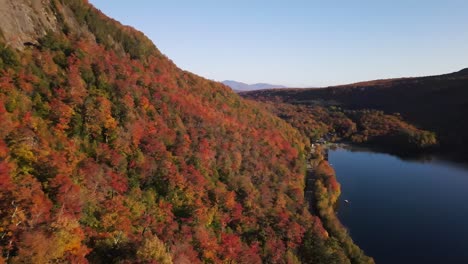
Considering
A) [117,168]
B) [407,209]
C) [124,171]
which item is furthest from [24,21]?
[407,209]

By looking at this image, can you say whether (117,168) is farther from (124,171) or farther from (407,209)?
(407,209)

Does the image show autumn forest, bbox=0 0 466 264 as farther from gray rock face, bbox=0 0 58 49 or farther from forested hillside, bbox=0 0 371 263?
gray rock face, bbox=0 0 58 49

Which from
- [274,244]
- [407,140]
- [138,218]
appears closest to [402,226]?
[274,244]

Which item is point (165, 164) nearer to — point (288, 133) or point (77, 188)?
point (77, 188)

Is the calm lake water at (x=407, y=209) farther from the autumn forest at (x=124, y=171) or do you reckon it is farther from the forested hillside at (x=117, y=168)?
the forested hillside at (x=117, y=168)

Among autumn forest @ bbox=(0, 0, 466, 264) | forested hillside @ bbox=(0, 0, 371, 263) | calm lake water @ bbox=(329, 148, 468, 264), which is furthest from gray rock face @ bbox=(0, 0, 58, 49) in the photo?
calm lake water @ bbox=(329, 148, 468, 264)

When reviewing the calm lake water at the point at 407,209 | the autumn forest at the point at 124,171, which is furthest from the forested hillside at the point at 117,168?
the calm lake water at the point at 407,209
